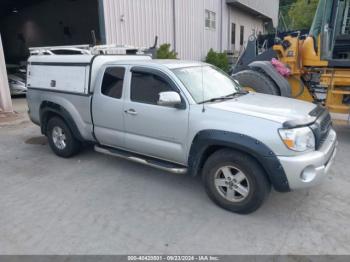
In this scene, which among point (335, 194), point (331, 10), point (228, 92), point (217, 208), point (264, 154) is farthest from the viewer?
point (331, 10)

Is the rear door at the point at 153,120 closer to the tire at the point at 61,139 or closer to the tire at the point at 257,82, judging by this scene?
the tire at the point at 61,139

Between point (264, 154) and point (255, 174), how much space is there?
27cm

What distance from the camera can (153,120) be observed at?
4.20 meters

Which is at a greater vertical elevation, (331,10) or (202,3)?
(202,3)

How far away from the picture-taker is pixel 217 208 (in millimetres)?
3867

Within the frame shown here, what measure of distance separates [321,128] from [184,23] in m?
12.6

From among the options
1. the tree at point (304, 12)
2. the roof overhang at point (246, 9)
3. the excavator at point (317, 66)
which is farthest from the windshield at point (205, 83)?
the roof overhang at point (246, 9)

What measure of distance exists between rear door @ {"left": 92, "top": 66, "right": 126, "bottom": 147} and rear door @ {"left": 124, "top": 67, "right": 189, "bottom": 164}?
147 millimetres

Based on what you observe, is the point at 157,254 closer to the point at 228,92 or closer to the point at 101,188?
the point at 101,188

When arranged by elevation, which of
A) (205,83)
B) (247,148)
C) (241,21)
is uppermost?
(241,21)

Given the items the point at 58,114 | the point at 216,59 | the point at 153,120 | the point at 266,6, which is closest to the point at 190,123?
the point at 153,120

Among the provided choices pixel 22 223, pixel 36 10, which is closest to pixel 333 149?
pixel 22 223

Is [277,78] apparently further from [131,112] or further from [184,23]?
[184,23]

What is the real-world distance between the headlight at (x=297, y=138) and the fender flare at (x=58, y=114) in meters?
3.39
